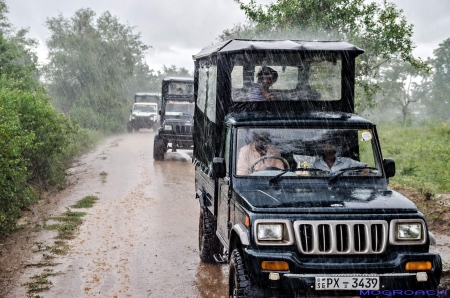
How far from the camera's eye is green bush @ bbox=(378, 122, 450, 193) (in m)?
12.6

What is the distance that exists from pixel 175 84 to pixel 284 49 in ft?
48.2

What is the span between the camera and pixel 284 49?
6.84 m

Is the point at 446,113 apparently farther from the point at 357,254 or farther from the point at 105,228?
the point at 357,254

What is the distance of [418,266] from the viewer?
4.55 meters

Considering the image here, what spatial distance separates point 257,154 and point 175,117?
15229 mm

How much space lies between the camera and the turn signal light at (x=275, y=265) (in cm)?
449

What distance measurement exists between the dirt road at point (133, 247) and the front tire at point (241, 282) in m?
1.52

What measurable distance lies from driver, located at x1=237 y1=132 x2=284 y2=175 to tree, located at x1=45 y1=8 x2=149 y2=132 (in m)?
36.5

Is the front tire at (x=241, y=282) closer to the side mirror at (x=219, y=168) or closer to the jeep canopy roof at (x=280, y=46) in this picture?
the side mirror at (x=219, y=168)

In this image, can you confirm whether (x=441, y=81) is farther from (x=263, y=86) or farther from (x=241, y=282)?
(x=241, y=282)

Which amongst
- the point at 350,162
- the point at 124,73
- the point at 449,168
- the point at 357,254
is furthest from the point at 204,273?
the point at 124,73

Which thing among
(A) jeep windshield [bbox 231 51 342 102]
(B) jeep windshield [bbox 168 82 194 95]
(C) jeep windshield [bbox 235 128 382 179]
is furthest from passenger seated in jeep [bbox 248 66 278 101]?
(B) jeep windshield [bbox 168 82 194 95]

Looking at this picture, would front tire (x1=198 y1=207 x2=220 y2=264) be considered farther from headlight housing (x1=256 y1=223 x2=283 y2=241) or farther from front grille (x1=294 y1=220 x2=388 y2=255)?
front grille (x1=294 y1=220 x2=388 y2=255)

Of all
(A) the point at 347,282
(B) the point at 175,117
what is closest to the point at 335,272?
(A) the point at 347,282
